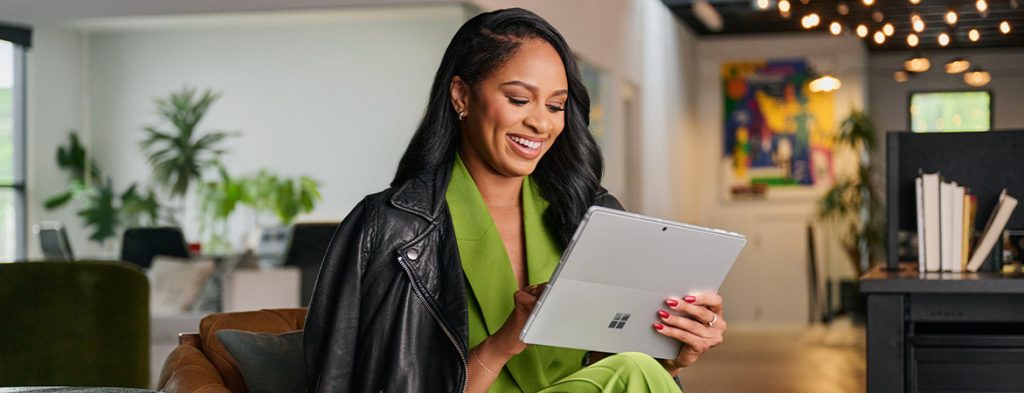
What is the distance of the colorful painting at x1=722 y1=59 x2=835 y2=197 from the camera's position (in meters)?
13.5

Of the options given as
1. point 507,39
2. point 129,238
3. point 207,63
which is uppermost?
point 207,63

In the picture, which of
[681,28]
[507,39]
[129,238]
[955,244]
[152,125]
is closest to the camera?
[507,39]

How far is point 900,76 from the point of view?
1382cm

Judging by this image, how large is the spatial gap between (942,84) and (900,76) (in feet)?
4.46

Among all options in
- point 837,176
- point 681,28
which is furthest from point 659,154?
point 837,176

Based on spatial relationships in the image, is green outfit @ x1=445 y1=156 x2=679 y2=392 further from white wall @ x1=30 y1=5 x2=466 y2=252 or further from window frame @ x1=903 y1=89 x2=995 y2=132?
window frame @ x1=903 y1=89 x2=995 y2=132

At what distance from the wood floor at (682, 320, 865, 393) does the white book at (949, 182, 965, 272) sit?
3581 mm

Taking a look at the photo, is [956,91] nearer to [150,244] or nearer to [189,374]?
[150,244]

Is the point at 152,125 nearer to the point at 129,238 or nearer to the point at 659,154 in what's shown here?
the point at 129,238

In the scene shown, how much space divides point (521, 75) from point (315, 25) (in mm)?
10122

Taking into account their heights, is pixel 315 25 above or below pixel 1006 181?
above

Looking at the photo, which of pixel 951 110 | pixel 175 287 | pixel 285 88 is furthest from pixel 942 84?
pixel 175 287

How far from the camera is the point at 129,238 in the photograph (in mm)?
9031

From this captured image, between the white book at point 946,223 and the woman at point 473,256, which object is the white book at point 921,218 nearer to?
the white book at point 946,223
